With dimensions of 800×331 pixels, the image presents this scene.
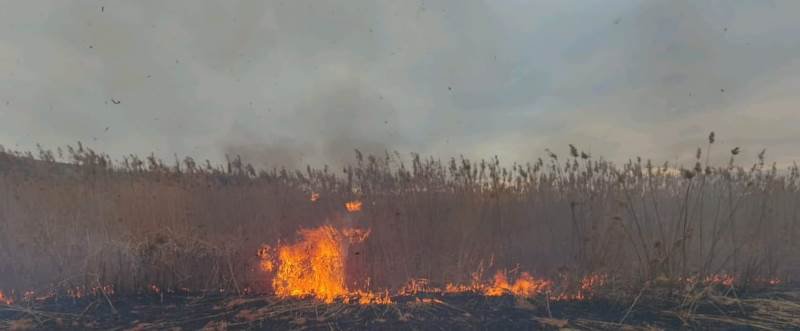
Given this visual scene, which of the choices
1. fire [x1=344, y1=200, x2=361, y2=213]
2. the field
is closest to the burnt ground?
the field

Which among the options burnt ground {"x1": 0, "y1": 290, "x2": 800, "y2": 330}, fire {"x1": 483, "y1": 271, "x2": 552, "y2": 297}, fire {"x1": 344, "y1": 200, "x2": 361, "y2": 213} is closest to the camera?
burnt ground {"x1": 0, "y1": 290, "x2": 800, "y2": 330}

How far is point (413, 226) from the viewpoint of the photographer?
4.45 metres

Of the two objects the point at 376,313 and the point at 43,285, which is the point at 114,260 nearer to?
the point at 43,285

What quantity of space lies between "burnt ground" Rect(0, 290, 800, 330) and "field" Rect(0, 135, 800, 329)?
0.02 m

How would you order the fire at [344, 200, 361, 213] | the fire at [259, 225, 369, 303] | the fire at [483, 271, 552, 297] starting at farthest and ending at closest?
the fire at [344, 200, 361, 213] → the fire at [259, 225, 369, 303] → the fire at [483, 271, 552, 297]

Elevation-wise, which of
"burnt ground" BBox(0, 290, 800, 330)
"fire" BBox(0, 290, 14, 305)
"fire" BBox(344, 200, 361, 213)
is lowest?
"burnt ground" BBox(0, 290, 800, 330)

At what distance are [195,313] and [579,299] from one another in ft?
9.91

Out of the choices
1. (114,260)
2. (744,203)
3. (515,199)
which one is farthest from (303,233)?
(744,203)

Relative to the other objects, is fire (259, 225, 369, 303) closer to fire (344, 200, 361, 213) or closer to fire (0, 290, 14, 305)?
fire (344, 200, 361, 213)

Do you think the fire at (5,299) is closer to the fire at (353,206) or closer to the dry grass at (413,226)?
the dry grass at (413,226)

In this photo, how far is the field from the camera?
3.38m

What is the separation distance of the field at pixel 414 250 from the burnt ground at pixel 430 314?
0.02 meters

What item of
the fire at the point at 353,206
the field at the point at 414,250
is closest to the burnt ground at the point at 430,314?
the field at the point at 414,250

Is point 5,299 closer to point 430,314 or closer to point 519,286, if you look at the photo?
point 430,314
